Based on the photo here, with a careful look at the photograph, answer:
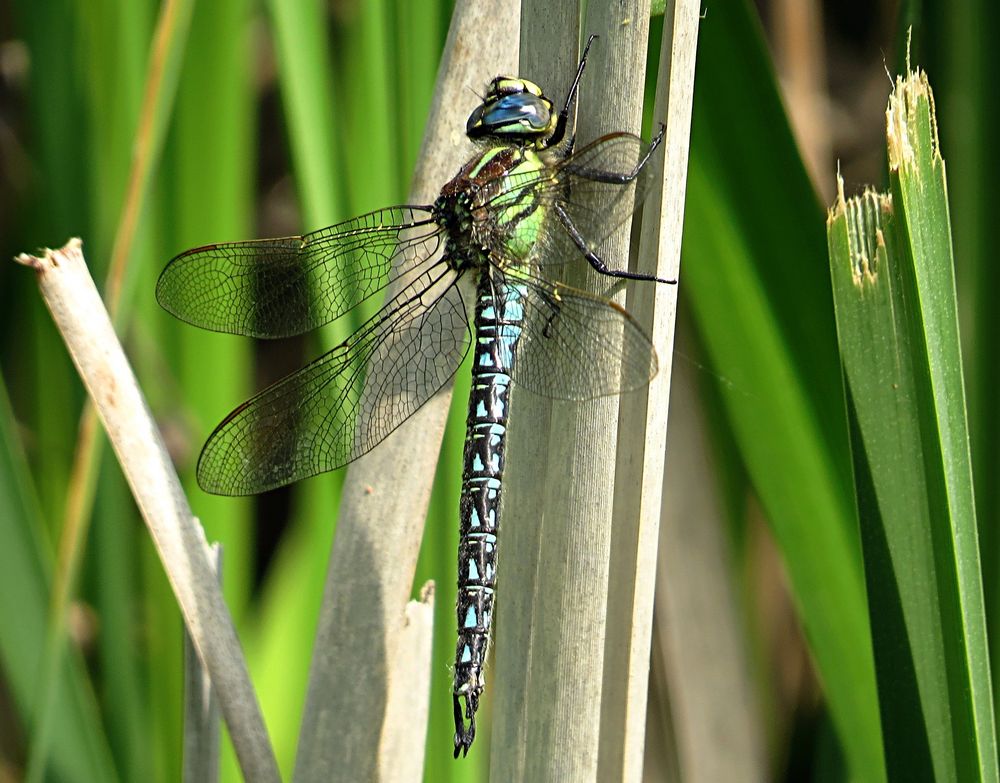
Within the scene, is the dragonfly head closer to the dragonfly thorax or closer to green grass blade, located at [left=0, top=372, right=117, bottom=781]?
the dragonfly thorax

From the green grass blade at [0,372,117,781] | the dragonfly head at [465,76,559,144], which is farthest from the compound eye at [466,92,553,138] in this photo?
the green grass blade at [0,372,117,781]

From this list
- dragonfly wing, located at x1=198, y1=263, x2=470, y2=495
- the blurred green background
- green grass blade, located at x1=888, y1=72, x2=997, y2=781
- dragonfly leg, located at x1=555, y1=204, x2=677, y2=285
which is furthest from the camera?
dragonfly wing, located at x1=198, y1=263, x2=470, y2=495

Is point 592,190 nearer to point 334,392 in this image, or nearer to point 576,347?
point 576,347

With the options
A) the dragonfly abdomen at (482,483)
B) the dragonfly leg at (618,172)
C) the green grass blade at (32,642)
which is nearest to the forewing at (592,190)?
the dragonfly leg at (618,172)

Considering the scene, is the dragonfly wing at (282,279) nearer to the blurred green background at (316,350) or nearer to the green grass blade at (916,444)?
the blurred green background at (316,350)

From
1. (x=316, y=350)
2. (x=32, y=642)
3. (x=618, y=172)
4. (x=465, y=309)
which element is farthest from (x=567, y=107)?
(x=316, y=350)

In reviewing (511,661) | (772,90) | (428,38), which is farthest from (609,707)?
(428,38)

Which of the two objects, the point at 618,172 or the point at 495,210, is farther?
the point at 495,210

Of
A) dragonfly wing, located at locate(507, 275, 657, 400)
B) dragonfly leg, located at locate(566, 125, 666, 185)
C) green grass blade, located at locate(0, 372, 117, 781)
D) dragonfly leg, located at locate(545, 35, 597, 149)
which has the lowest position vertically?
green grass blade, located at locate(0, 372, 117, 781)
